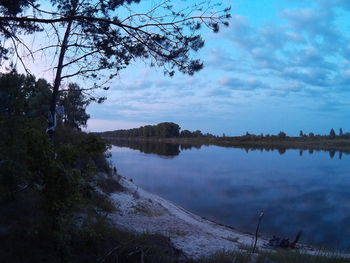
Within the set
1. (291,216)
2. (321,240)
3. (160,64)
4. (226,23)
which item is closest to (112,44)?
(160,64)

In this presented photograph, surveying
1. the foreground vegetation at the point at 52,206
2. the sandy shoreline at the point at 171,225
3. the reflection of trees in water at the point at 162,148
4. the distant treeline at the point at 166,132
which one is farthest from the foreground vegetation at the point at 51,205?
the distant treeline at the point at 166,132

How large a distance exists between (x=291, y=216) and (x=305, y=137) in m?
97.0

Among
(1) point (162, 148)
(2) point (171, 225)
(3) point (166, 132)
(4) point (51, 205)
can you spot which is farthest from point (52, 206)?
(3) point (166, 132)

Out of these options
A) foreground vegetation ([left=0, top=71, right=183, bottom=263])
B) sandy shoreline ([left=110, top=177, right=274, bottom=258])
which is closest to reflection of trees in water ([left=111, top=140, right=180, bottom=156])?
sandy shoreline ([left=110, top=177, right=274, bottom=258])

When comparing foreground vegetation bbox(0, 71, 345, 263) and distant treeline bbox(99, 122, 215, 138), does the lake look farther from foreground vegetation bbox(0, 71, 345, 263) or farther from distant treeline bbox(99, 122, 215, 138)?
distant treeline bbox(99, 122, 215, 138)

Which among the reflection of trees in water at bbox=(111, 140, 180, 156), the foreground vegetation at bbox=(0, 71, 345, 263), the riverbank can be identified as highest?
the foreground vegetation at bbox=(0, 71, 345, 263)

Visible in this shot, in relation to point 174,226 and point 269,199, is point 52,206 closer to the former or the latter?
point 174,226

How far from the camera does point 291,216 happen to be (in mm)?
19328

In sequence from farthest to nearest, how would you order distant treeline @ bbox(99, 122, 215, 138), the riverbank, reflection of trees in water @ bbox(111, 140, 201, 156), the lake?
distant treeline @ bbox(99, 122, 215, 138) → reflection of trees in water @ bbox(111, 140, 201, 156) → the lake → the riverbank

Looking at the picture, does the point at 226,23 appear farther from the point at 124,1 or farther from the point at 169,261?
the point at 169,261

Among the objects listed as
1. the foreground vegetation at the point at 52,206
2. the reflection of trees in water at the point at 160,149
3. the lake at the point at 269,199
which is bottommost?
the lake at the point at 269,199

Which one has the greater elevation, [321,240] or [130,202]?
[130,202]

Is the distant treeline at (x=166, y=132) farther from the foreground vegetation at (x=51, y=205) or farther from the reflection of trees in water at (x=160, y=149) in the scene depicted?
the foreground vegetation at (x=51, y=205)

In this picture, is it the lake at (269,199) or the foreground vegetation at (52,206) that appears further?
the lake at (269,199)
